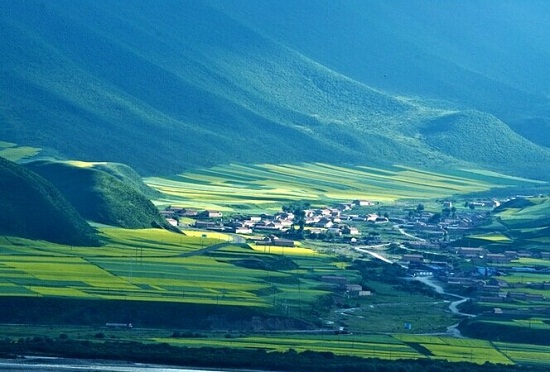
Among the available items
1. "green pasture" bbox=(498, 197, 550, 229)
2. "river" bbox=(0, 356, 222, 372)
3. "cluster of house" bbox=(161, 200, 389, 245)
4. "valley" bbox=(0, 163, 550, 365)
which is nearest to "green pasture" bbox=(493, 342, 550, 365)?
"valley" bbox=(0, 163, 550, 365)

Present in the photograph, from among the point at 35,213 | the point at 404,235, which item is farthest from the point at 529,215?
the point at 35,213

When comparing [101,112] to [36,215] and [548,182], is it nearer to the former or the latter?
[548,182]

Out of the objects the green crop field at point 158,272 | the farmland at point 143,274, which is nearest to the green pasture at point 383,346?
the green crop field at point 158,272

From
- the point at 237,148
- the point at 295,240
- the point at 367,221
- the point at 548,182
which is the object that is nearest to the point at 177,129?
the point at 237,148

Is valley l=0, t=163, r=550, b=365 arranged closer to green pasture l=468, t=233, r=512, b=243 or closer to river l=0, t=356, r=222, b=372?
green pasture l=468, t=233, r=512, b=243

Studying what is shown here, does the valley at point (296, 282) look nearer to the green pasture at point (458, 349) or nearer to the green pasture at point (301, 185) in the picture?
the green pasture at point (458, 349)

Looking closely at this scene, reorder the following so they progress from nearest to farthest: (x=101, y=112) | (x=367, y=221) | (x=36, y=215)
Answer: (x=36, y=215) → (x=367, y=221) → (x=101, y=112)
